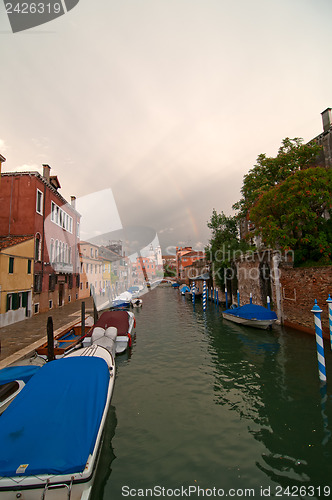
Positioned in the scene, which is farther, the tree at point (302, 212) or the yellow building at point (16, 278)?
the yellow building at point (16, 278)

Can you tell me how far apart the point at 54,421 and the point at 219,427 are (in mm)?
3978

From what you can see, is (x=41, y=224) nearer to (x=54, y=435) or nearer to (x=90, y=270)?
(x=90, y=270)

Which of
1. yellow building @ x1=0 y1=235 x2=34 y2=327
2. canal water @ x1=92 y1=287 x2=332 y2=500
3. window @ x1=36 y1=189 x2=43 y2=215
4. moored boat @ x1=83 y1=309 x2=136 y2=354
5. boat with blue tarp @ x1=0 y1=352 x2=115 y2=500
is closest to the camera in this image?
boat with blue tarp @ x1=0 y1=352 x2=115 y2=500

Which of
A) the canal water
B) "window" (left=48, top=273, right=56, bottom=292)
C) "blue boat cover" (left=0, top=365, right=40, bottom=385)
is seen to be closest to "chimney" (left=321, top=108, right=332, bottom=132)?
the canal water

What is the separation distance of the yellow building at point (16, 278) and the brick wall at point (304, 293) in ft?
55.3

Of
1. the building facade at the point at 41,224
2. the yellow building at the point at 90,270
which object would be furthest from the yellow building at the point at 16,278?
the yellow building at the point at 90,270

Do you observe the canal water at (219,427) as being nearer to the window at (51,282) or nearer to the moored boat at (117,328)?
the moored boat at (117,328)

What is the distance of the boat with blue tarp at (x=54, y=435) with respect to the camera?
3363mm

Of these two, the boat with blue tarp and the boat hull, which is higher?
the boat with blue tarp

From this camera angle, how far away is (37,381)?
198 inches

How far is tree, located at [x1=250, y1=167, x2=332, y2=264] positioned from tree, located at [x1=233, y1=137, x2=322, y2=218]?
234 centimetres

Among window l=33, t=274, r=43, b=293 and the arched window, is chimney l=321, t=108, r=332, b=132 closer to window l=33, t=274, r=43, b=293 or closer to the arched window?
the arched window

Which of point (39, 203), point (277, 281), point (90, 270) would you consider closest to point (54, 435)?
point (277, 281)

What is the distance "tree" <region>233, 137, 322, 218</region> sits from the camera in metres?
18.0
